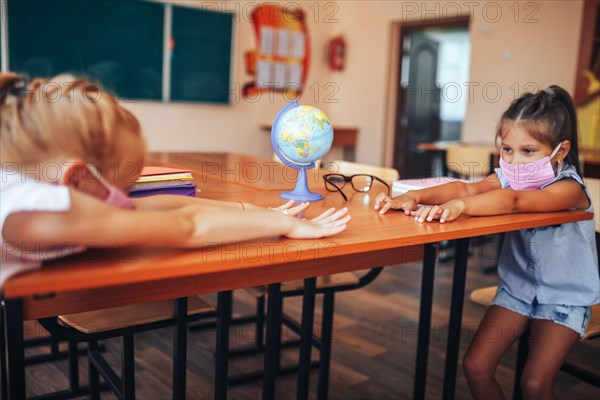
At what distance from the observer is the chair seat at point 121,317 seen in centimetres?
148

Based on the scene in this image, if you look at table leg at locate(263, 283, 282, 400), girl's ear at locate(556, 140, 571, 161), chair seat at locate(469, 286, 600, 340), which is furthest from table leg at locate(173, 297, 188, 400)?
girl's ear at locate(556, 140, 571, 161)

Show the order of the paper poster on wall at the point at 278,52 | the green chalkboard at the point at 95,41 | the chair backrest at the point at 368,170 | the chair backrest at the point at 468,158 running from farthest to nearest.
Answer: the paper poster on wall at the point at 278,52, the green chalkboard at the point at 95,41, the chair backrest at the point at 468,158, the chair backrest at the point at 368,170

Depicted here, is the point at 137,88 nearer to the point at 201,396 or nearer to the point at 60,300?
the point at 201,396

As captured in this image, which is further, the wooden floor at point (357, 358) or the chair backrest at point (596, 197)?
the wooden floor at point (357, 358)

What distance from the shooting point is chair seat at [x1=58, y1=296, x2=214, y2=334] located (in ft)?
4.87

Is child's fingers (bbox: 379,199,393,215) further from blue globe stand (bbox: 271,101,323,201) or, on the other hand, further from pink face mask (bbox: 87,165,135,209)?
pink face mask (bbox: 87,165,135,209)

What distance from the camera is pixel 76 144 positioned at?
82cm

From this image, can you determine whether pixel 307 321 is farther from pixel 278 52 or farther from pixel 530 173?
pixel 278 52

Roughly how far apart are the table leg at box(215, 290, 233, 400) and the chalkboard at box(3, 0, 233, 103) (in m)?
3.81

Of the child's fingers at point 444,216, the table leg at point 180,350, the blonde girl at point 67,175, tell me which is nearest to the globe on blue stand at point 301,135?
the child's fingers at point 444,216

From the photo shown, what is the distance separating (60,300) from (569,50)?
506 cm

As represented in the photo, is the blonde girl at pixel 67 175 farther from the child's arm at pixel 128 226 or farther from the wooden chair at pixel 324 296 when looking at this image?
the wooden chair at pixel 324 296

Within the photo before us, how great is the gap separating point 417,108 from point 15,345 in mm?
6149

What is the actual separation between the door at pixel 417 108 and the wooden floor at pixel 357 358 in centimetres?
367
